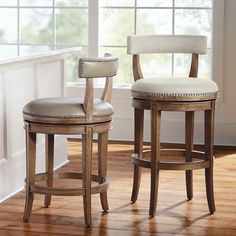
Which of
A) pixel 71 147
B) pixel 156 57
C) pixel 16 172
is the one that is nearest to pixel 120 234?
pixel 16 172

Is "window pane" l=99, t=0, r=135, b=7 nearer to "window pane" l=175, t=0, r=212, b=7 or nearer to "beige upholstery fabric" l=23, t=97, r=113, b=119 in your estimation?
"window pane" l=175, t=0, r=212, b=7

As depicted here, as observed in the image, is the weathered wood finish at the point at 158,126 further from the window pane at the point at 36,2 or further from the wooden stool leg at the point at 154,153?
the window pane at the point at 36,2

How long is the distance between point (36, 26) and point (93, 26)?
55 centimetres

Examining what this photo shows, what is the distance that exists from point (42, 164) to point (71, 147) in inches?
44.8

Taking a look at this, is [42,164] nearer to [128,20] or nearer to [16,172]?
[16,172]

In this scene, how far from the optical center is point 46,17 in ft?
20.4

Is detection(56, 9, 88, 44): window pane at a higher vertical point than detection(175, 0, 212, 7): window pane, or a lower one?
lower

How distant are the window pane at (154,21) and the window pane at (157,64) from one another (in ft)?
0.74

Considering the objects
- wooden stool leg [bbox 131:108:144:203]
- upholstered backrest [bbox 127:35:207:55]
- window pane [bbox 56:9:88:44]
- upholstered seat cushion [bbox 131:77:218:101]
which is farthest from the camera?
window pane [bbox 56:9:88:44]

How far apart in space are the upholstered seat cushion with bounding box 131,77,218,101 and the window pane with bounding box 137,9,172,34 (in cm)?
227

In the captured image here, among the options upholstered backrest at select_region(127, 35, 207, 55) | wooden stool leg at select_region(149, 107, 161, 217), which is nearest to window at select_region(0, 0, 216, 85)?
upholstered backrest at select_region(127, 35, 207, 55)

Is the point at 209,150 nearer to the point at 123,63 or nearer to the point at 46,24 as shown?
the point at 123,63

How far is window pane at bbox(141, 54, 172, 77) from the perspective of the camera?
6070 mm

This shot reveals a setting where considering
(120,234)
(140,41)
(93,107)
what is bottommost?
(120,234)
